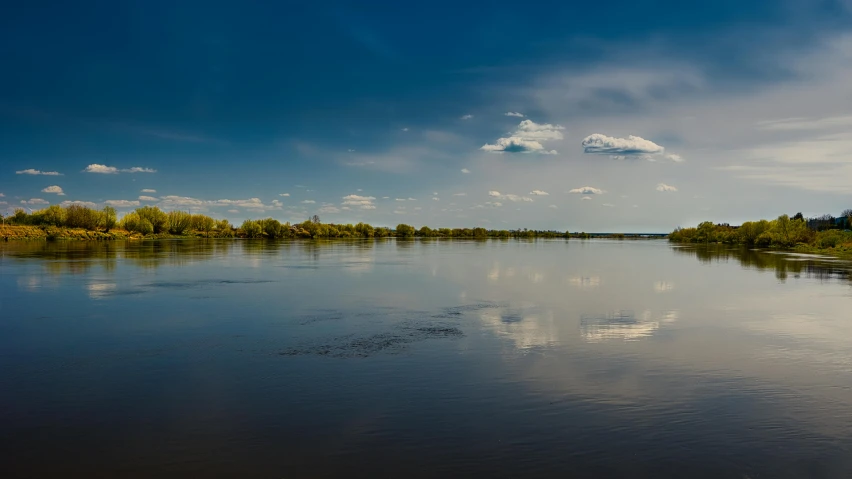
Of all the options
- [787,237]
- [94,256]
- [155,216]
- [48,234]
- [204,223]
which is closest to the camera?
[94,256]

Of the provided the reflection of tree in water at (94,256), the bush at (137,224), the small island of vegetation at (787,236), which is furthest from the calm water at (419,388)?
the bush at (137,224)

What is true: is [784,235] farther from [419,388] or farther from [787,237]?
[419,388]

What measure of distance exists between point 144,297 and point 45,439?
48.1ft

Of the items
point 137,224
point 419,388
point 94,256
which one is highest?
point 137,224

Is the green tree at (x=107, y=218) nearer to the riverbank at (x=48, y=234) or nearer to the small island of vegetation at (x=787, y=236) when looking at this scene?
the riverbank at (x=48, y=234)

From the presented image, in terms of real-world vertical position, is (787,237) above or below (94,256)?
above

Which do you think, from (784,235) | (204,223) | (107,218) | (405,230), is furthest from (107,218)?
(784,235)

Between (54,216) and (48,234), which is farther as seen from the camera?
(54,216)

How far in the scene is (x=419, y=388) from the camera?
30.1 feet

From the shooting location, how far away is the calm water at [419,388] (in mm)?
6426

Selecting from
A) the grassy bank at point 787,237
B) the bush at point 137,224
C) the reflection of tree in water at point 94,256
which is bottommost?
the reflection of tree in water at point 94,256

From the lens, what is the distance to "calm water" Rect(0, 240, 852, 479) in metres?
6.43

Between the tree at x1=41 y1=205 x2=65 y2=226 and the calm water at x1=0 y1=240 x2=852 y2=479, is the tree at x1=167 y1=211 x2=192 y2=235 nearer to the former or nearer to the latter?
the tree at x1=41 y1=205 x2=65 y2=226

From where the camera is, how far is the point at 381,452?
21.6ft
